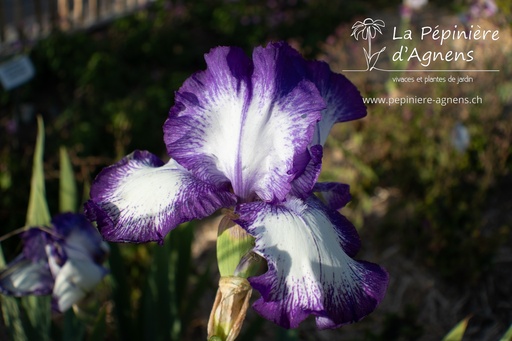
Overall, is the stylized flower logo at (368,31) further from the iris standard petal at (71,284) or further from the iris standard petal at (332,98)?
the iris standard petal at (71,284)

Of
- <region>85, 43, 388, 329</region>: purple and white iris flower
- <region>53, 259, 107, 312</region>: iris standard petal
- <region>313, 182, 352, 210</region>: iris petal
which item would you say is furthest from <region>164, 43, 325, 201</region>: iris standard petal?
<region>53, 259, 107, 312</region>: iris standard petal

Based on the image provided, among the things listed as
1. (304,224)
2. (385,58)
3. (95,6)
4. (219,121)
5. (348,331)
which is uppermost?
(95,6)

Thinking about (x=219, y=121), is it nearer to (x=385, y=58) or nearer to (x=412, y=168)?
(x=412, y=168)

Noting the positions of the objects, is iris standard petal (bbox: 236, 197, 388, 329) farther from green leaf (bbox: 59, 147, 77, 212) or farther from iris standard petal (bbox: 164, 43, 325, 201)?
green leaf (bbox: 59, 147, 77, 212)

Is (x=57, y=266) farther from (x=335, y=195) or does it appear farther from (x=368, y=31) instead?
(x=368, y=31)

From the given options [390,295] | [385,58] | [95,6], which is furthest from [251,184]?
[95,6]

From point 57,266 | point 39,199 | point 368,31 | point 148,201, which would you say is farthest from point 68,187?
point 368,31

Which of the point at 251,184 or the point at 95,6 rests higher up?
the point at 95,6
